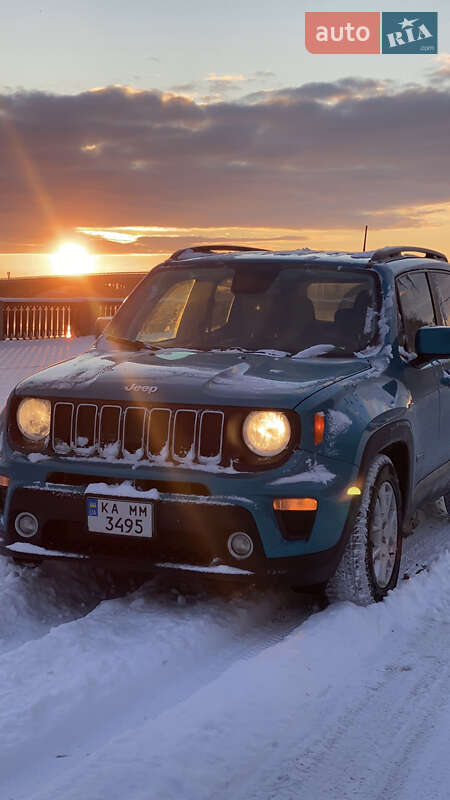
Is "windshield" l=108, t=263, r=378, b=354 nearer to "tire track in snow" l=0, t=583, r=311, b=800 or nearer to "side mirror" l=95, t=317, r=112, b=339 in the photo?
"side mirror" l=95, t=317, r=112, b=339

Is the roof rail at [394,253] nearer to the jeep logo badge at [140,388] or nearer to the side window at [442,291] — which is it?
the side window at [442,291]

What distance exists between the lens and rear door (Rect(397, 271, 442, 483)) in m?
5.47

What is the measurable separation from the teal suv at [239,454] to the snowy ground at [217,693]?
0.89ft

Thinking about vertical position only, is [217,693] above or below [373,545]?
below

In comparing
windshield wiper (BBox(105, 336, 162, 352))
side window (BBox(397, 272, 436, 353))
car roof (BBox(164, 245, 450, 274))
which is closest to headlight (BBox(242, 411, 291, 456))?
windshield wiper (BBox(105, 336, 162, 352))

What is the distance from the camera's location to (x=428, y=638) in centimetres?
451

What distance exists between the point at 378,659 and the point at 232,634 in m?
0.67

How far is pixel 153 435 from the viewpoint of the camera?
4.51m

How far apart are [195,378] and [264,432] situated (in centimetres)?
50

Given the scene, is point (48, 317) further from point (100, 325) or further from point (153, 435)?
point (153, 435)

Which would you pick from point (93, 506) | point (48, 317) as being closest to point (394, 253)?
point (93, 506)

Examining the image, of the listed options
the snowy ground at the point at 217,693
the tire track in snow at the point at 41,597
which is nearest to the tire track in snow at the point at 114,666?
the snowy ground at the point at 217,693

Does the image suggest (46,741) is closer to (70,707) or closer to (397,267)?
(70,707)

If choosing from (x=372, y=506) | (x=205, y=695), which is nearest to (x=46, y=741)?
(x=205, y=695)
